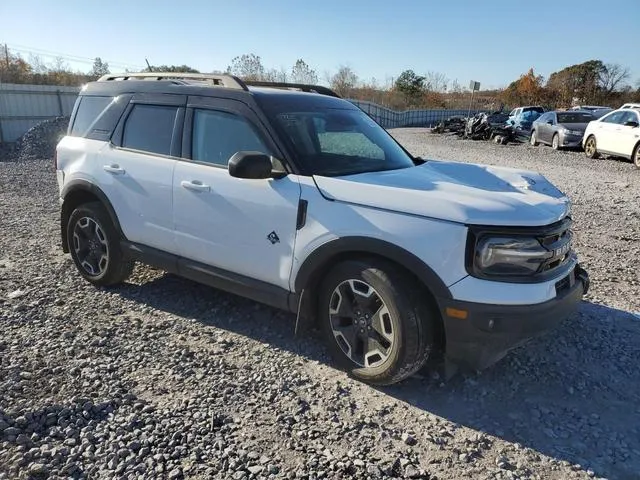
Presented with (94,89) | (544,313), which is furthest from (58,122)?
(544,313)

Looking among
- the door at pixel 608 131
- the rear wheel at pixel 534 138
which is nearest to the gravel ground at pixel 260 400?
the door at pixel 608 131

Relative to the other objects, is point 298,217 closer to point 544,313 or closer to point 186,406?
point 186,406

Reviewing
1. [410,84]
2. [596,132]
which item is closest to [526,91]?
[410,84]

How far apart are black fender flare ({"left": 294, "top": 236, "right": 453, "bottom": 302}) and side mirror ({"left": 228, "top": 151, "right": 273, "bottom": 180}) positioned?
634mm

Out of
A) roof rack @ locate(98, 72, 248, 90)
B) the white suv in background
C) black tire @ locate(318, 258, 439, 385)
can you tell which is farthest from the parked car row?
black tire @ locate(318, 258, 439, 385)

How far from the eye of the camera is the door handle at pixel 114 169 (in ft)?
14.9

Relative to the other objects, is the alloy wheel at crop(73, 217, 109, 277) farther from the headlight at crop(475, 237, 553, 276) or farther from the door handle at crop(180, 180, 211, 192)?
the headlight at crop(475, 237, 553, 276)

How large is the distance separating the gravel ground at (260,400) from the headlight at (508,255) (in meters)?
0.91

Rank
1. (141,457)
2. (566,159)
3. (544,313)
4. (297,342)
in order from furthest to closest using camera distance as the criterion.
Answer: (566,159), (297,342), (544,313), (141,457)

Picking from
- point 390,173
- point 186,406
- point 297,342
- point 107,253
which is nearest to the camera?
point 186,406

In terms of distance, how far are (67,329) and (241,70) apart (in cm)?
4023

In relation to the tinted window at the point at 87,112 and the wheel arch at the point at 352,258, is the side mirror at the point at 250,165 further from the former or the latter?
the tinted window at the point at 87,112

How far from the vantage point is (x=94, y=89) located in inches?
196

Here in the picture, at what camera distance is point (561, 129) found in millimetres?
20578
